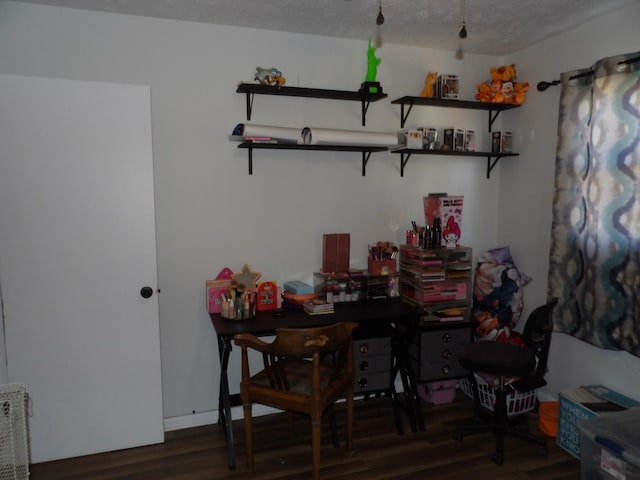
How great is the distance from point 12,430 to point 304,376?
1.36 m

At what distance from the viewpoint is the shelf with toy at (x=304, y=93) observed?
2.79m

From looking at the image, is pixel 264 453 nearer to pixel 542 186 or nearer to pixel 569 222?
pixel 569 222

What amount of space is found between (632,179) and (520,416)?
1.62 metres

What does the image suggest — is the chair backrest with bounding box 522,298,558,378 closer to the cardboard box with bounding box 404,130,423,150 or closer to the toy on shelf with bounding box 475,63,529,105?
the cardboard box with bounding box 404,130,423,150

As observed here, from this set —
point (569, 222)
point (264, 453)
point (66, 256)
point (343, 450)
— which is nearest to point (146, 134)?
point (66, 256)

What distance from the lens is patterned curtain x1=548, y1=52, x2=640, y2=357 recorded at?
248cm

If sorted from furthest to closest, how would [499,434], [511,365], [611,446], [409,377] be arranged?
[409,377] < [499,434] < [511,365] < [611,446]

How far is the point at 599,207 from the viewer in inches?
105

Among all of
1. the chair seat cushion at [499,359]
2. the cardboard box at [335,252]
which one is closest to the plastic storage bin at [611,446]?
the chair seat cushion at [499,359]

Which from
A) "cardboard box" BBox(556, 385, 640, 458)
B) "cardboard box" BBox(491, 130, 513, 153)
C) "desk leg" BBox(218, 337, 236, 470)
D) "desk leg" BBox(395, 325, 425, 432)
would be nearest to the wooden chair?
"desk leg" BBox(218, 337, 236, 470)

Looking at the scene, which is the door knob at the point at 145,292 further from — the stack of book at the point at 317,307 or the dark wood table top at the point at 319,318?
the stack of book at the point at 317,307

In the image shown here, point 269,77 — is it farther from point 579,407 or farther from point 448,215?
point 579,407

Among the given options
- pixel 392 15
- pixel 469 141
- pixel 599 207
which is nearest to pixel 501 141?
pixel 469 141

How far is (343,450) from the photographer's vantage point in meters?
2.67
